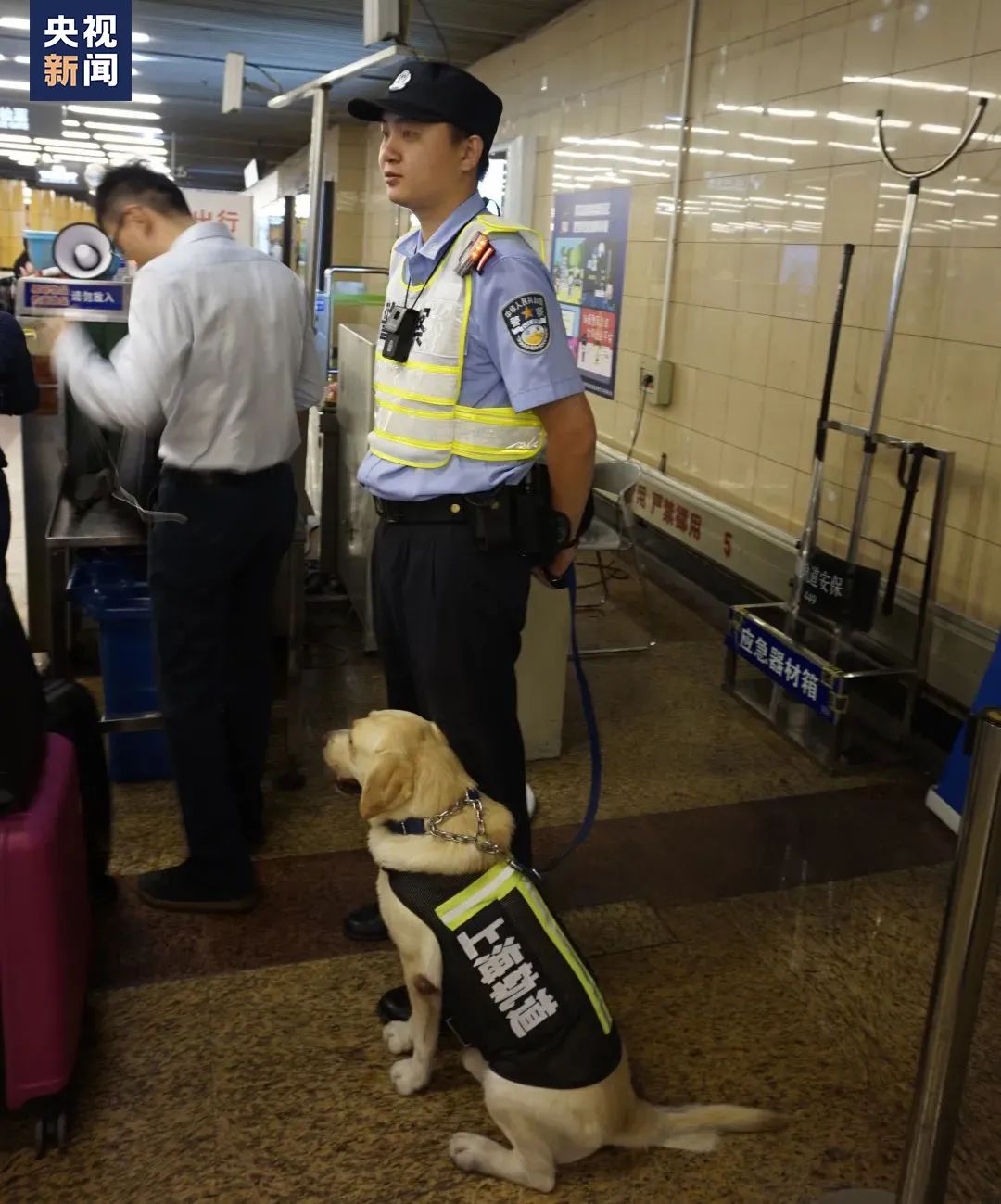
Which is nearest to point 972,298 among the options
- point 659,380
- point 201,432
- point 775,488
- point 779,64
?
point 775,488

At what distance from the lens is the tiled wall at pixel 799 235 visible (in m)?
3.47

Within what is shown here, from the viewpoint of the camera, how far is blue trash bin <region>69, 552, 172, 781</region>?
3.00 metres

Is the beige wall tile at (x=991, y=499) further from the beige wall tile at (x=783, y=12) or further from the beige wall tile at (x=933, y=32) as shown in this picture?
the beige wall tile at (x=783, y=12)

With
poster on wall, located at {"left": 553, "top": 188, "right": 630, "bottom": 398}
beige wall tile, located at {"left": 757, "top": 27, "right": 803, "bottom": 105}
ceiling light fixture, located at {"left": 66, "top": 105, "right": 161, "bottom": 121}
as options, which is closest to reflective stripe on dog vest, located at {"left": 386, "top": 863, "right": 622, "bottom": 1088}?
beige wall tile, located at {"left": 757, "top": 27, "right": 803, "bottom": 105}

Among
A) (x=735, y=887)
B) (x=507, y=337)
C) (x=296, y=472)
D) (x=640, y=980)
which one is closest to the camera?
(x=507, y=337)

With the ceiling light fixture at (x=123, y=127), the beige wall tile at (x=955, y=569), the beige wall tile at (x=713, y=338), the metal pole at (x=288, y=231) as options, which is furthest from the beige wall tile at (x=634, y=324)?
the ceiling light fixture at (x=123, y=127)

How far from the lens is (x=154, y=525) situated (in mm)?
2375

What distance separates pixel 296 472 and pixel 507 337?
149 centimetres

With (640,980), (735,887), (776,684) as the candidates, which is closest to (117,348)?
(640,980)

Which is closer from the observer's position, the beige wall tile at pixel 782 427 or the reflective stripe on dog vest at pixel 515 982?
the reflective stripe on dog vest at pixel 515 982

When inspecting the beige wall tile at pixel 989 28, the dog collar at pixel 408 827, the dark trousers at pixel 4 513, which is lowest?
the dog collar at pixel 408 827

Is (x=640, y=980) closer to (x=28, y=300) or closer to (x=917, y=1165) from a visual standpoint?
(x=917, y=1165)

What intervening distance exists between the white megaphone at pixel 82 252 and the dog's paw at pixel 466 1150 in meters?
3.49

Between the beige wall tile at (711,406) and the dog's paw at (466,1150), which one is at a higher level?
the beige wall tile at (711,406)
